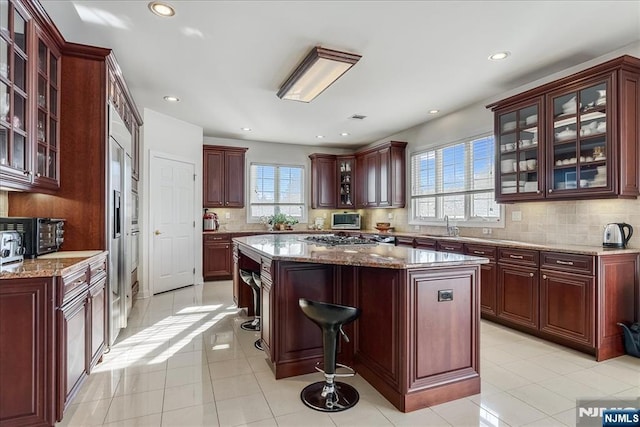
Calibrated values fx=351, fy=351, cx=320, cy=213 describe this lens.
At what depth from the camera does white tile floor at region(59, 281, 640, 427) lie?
2074 mm

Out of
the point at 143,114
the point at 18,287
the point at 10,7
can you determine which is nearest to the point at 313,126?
the point at 143,114

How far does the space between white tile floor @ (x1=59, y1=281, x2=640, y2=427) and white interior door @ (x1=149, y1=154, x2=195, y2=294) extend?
73.2 inches

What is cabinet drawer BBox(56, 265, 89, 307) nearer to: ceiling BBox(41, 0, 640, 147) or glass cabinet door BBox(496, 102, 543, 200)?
ceiling BBox(41, 0, 640, 147)

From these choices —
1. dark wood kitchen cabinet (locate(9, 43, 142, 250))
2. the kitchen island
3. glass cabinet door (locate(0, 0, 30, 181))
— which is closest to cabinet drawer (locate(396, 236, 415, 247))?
the kitchen island

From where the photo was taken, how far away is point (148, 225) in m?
5.14

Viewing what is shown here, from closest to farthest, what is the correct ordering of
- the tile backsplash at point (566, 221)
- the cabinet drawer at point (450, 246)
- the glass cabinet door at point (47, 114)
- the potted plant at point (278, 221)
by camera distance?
the glass cabinet door at point (47, 114) → the tile backsplash at point (566, 221) → the cabinet drawer at point (450, 246) → the potted plant at point (278, 221)

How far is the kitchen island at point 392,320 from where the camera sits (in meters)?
2.18

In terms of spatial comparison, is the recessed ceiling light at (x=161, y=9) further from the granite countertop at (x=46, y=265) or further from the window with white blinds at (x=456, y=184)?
the window with white blinds at (x=456, y=184)

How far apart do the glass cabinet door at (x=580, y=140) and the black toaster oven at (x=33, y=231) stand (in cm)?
442

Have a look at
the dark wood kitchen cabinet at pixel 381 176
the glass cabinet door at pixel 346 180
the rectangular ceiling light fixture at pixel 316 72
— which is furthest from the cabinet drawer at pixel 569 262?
the glass cabinet door at pixel 346 180

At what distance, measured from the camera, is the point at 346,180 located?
7527mm

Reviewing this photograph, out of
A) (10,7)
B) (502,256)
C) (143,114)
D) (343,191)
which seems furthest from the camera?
(343,191)

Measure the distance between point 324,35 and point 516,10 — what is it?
4.82 feet

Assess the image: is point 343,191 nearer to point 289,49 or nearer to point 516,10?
point 289,49
